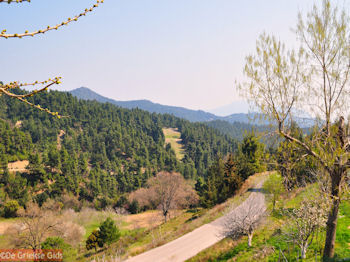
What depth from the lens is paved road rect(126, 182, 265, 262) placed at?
16.8 m

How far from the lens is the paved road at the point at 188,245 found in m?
16.8

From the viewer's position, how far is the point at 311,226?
10469 millimetres

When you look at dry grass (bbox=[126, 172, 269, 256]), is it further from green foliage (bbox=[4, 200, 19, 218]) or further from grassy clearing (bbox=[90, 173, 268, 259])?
green foliage (bbox=[4, 200, 19, 218])

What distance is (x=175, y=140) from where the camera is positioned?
489 ft

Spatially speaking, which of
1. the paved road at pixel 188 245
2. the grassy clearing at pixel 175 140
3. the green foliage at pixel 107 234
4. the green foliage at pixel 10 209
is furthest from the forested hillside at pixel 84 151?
the paved road at pixel 188 245

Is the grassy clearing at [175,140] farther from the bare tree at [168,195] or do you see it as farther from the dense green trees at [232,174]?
the dense green trees at [232,174]

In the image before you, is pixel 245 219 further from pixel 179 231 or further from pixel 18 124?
pixel 18 124

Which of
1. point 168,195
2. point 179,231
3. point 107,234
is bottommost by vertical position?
point 107,234

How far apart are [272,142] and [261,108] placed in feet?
4.44

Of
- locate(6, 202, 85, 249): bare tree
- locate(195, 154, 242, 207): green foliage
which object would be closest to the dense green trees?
locate(195, 154, 242, 207): green foliage

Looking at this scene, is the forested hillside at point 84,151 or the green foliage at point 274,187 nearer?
the green foliage at point 274,187

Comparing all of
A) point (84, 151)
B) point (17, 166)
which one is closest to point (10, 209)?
point (17, 166)

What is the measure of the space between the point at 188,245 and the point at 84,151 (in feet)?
310

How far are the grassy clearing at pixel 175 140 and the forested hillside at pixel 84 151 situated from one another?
6.16m
